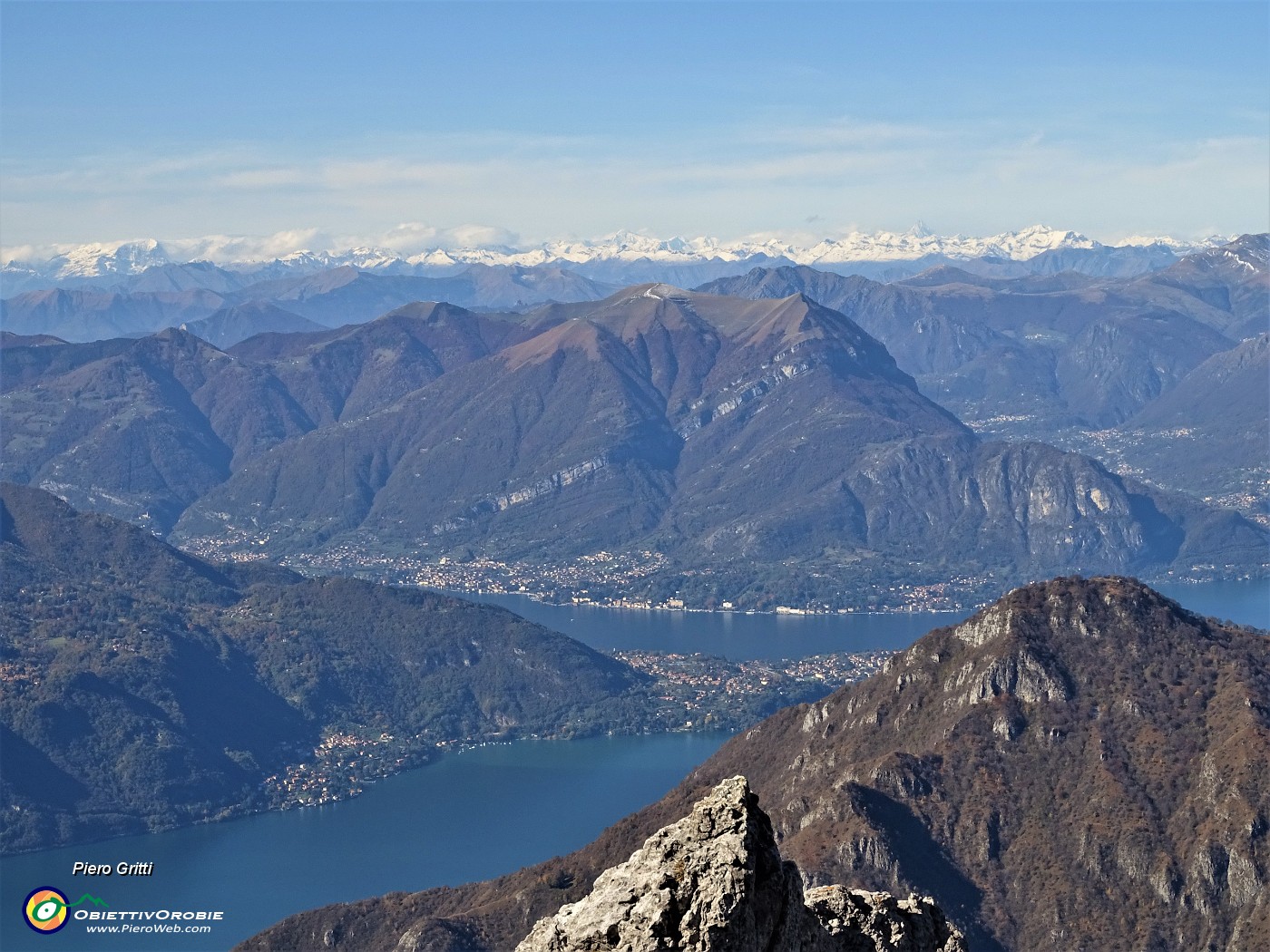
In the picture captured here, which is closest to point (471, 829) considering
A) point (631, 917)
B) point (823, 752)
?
point (823, 752)

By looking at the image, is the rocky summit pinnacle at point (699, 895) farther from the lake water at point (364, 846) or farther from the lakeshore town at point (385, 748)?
the lakeshore town at point (385, 748)

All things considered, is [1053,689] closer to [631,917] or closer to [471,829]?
[471,829]

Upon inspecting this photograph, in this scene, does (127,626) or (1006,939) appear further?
(127,626)

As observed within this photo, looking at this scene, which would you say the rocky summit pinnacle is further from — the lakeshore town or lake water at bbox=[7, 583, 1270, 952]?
the lakeshore town

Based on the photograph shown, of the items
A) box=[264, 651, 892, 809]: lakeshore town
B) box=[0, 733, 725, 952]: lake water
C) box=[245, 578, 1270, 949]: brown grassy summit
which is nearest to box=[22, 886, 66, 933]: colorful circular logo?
box=[0, 733, 725, 952]: lake water

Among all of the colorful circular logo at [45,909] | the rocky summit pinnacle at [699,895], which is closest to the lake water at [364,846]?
the colorful circular logo at [45,909]

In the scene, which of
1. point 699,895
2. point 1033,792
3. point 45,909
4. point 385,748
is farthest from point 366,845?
point 699,895
